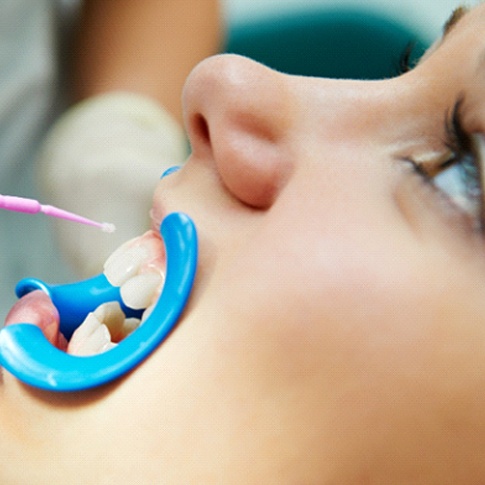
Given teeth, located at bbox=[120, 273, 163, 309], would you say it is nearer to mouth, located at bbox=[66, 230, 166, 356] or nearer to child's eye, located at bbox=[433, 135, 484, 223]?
mouth, located at bbox=[66, 230, 166, 356]

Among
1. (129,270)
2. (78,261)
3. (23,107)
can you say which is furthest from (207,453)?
(23,107)

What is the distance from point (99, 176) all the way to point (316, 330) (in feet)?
2.07

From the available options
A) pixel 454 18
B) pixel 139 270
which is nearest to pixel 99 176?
pixel 139 270

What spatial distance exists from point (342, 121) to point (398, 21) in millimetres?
1025

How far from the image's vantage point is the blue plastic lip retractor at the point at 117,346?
465mm

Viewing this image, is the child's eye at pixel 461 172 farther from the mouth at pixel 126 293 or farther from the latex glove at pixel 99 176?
the latex glove at pixel 99 176

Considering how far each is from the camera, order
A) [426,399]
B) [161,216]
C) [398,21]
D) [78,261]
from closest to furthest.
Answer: [426,399]
[161,216]
[78,261]
[398,21]

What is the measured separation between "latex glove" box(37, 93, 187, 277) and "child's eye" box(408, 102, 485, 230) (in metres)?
0.60

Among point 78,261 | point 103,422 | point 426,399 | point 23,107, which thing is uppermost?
point 426,399

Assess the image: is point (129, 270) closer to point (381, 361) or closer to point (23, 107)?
point (381, 361)

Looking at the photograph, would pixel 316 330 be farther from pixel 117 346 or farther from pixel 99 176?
pixel 99 176

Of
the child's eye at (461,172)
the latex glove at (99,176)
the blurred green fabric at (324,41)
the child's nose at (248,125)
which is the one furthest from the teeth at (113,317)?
the blurred green fabric at (324,41)

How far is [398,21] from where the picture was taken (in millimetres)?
1404

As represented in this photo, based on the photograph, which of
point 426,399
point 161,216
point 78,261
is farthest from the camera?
point 78,261
